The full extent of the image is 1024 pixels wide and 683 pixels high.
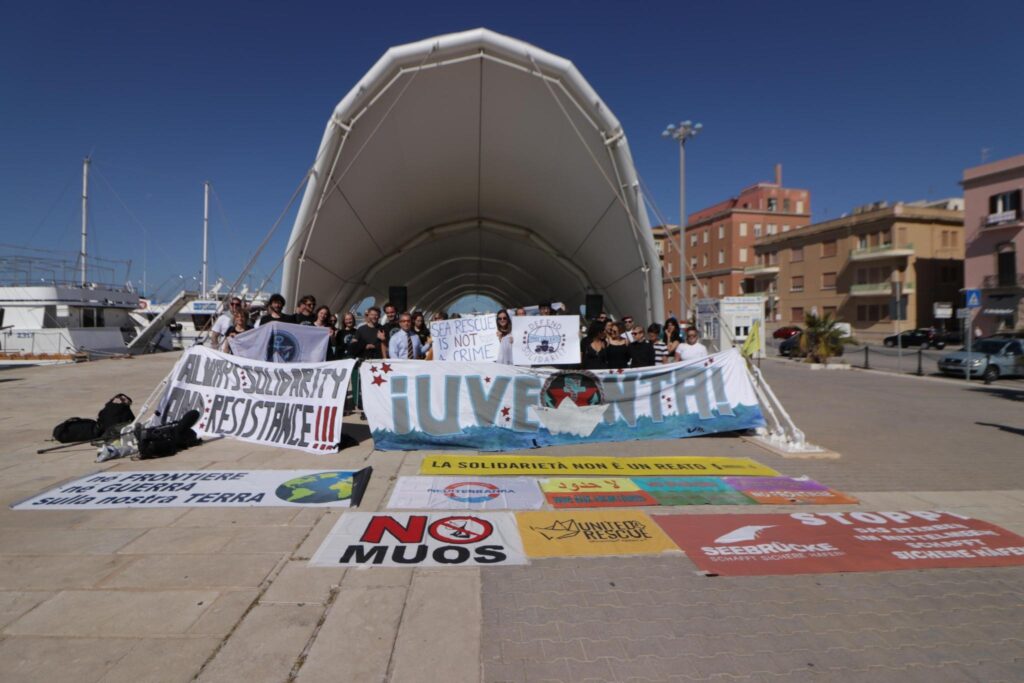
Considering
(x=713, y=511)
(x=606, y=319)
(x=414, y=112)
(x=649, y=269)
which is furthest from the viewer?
(x=649, y=269)

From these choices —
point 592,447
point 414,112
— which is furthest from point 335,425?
point 414,112

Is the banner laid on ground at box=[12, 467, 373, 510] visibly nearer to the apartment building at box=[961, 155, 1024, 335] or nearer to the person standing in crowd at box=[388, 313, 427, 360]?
the person standing in crowd at box=[388, 313, 427, 360]

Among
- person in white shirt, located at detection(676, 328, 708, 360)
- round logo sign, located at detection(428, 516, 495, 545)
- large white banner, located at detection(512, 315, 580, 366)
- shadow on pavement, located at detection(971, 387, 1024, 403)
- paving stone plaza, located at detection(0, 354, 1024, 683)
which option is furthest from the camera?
shadow on pavement, located at detection(971, 387, 1024, 403)

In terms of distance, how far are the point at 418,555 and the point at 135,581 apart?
1.73 meters

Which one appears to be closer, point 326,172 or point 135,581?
point 135,581

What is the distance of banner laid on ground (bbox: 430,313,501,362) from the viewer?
955 centimetres

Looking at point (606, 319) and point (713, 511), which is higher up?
point (606, 319)

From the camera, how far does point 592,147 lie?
12336 mm

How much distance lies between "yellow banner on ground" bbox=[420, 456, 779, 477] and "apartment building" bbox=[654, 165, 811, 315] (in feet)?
171

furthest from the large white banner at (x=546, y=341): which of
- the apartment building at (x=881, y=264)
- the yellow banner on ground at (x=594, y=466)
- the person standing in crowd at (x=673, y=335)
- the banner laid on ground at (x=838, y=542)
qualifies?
the apartment building at (x=881, y=264)

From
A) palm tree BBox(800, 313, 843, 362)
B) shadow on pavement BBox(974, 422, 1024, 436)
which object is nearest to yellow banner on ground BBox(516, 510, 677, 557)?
shadow on pavement BBox(974, 422, 1024, 436)

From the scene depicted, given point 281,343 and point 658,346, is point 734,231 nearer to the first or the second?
point 658,346

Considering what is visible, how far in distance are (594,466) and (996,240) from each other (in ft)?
140

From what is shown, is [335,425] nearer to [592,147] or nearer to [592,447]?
[592,447]
